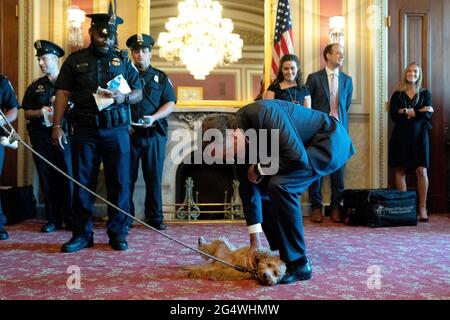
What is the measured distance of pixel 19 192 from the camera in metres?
4.04

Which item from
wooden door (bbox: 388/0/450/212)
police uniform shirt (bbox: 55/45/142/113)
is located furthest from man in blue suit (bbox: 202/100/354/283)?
wooden door (bbox: 388/0/450/212)

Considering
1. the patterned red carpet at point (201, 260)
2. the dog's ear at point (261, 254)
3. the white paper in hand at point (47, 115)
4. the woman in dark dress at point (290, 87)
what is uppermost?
the woman in dark dress at point (290, 87)

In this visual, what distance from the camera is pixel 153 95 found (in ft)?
12.5

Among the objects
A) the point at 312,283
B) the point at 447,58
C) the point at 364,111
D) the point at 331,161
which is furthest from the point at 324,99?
the point at 312,283

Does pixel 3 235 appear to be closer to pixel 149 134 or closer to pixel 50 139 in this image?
pixel 50 139

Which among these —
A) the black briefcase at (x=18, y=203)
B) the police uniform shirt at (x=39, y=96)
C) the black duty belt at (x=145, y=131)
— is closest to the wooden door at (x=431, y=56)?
the black duty belt at (x=145, y=131)

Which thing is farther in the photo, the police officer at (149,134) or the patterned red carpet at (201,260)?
the police officer at (149,134)

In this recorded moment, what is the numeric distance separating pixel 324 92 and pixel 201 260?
7.49 ft

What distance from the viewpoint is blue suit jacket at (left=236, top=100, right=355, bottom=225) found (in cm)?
204

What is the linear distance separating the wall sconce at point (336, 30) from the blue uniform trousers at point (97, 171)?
2465mm

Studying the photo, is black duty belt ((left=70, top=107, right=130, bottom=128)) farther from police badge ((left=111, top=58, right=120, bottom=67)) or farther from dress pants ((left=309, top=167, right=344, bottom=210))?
dress pants ((left=309, top=167, right=344, bottom=210))

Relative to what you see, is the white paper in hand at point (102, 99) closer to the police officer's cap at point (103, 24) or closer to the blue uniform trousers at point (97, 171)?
the blue uniform trousers at point (97, 171)

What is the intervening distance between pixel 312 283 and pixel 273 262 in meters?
0.20

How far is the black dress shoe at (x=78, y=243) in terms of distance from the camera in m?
2.81
